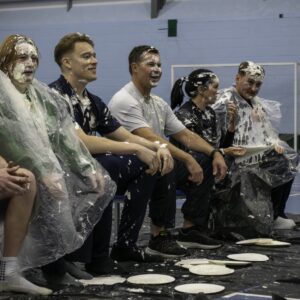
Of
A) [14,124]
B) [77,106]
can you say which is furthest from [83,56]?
[14,124]

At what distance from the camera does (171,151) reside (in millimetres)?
3678

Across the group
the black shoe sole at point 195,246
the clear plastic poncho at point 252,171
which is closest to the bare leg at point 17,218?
the black shoe sole at point 195,246

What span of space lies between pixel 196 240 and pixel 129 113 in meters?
0.74

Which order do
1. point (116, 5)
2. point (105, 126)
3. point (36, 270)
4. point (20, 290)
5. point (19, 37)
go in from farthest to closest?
point (116, 5)
point (105, 126)
point (36, 270)
point (19, 37)
point (20, 290)

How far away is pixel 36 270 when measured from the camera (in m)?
3.08

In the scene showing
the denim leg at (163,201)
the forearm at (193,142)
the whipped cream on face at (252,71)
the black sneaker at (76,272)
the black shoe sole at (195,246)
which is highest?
the whipped cream on face at (252,71)

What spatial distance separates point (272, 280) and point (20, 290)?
964mm

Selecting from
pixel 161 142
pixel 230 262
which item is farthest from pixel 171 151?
pixel 230 262

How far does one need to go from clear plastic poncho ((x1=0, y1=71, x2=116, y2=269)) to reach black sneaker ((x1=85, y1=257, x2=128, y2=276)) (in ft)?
0.76

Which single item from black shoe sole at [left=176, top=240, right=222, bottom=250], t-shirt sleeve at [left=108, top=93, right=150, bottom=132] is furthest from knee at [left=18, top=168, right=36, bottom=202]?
black shoe sole at [left=176, top=240, right=222, bottom=250]

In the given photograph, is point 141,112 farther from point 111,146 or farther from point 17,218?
point 17,218

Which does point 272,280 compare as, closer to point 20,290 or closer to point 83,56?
point 20,290

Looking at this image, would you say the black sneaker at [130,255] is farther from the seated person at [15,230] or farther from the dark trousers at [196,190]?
the seated person at [15,230]

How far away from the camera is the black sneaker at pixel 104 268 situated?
9.80 feet
